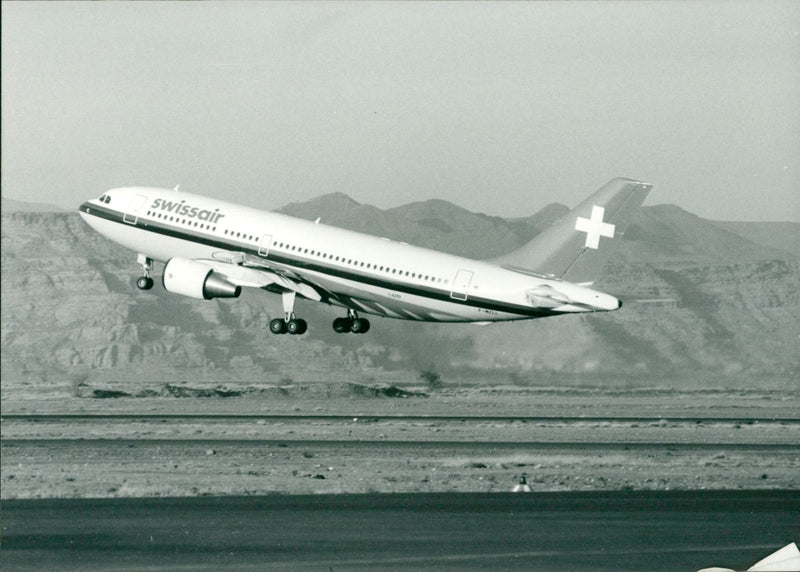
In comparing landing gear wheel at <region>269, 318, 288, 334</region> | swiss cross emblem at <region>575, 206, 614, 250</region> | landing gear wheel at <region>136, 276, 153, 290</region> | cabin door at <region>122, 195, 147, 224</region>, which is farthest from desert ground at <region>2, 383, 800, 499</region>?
cabin door at <region>122, 195, 147, 224</region>

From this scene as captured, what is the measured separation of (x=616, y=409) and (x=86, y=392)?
209ft

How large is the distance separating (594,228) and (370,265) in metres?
12.0

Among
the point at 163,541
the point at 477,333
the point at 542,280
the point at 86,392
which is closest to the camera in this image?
the point at 163,541

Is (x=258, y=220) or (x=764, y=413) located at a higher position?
(x=258, y=220)

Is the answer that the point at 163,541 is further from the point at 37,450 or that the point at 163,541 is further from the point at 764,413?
the point at 764,413

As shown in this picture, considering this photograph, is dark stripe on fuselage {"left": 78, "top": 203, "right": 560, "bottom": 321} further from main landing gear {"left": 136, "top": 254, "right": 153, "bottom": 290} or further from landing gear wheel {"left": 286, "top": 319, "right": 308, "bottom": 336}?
main landing gear {"left": 136, "top": 254, "right": 153, "bottom": 290}

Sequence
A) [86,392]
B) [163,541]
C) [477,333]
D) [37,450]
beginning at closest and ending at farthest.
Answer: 1. [163,541]
2. [37,450]
3. [477,333]
4. [86,392]

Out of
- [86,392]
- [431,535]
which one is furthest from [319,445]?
[86,392]

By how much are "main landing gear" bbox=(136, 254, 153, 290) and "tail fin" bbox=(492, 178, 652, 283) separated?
18.7m

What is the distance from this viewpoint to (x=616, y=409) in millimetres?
130375

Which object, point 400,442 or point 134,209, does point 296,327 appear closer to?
point 134,209

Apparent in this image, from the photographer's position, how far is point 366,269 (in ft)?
235

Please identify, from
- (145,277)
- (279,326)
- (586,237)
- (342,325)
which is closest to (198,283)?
(145,277)

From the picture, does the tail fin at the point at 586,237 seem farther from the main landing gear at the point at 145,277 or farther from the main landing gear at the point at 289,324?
the main landing gear at the point at 145,277
